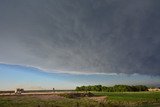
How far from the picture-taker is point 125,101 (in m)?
88.4

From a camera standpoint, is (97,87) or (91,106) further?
(97,87)

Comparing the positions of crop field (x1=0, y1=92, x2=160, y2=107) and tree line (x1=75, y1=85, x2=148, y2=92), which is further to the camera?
tree line (x1=75, y1=85, x2=148, y2=92)

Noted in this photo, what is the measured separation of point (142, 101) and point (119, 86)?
303 ft

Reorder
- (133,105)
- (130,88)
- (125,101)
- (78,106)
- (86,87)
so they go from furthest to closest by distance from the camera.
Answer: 1. (86,87)
2. (130,88)
3. (125,101)
4. (133,105)
5. (78,106)

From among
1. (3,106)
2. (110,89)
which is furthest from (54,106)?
(110,89)

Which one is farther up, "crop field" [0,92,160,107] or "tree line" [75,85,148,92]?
"tree line" [75,85,148,92]

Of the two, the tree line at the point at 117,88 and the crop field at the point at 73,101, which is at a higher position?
the tree line at the point at 117,88

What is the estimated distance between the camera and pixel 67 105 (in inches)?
2785

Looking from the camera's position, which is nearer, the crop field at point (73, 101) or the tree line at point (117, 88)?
the crop field at point (73, 101)

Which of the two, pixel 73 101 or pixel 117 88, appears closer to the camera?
pixel 73 101

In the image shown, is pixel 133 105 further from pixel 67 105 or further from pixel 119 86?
pixel 119 86

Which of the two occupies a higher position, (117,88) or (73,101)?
(117,88)

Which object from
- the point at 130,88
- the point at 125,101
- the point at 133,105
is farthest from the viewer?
the point at 130,88

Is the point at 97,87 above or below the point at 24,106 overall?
above
